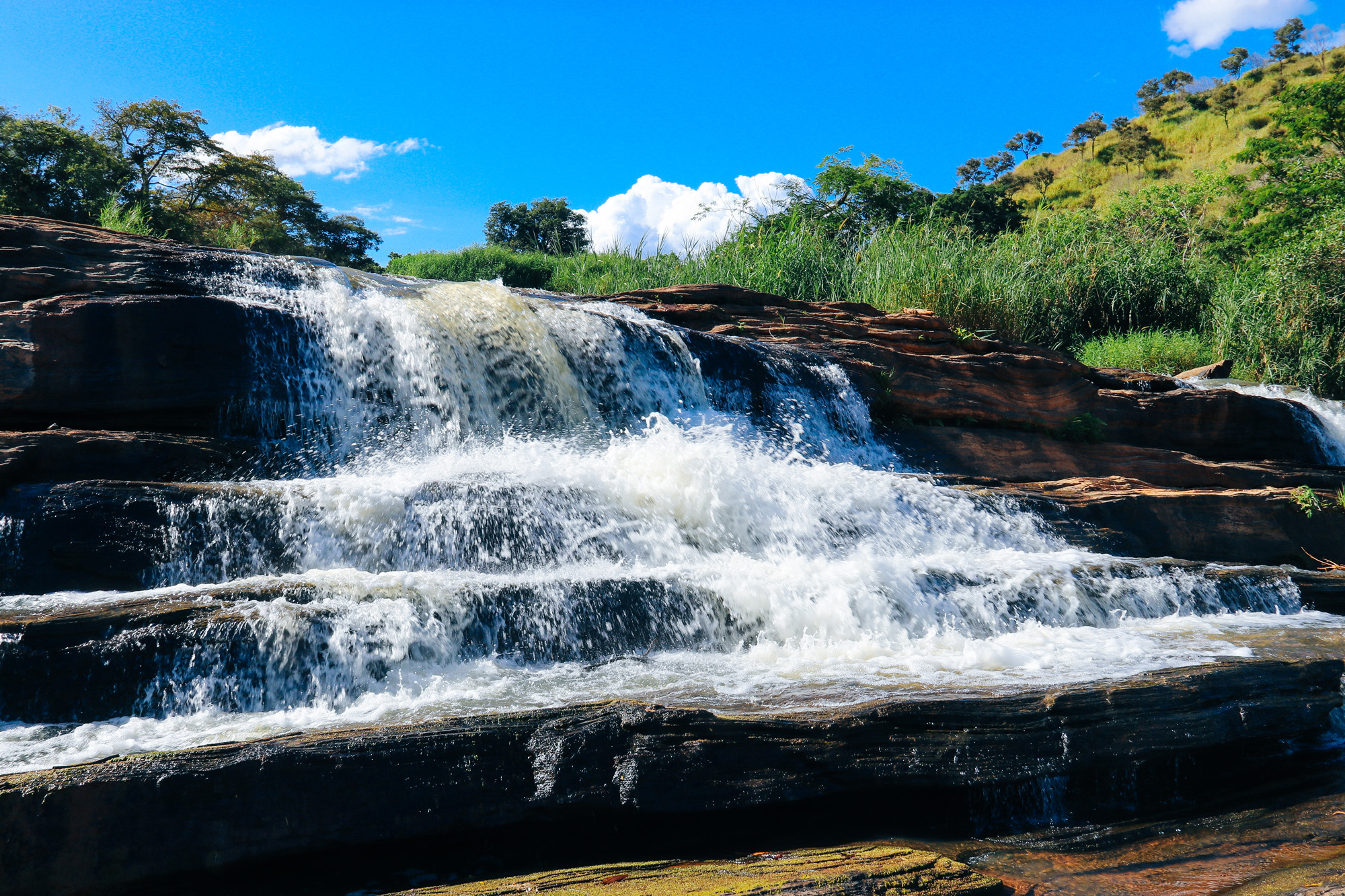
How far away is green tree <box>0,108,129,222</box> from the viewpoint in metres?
14.8

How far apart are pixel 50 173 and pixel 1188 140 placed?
5164 centimetres

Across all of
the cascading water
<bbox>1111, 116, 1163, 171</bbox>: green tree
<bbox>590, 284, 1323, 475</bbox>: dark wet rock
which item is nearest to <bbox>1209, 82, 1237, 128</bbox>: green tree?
<bbox>1111, 116, 1163, 171</bbox>: green tree

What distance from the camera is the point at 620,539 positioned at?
15.9 ft

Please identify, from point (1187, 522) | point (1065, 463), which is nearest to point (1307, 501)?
point (1187, 522)

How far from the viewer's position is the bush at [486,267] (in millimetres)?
20594

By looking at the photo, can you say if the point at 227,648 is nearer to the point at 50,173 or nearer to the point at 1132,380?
the point at 1132,380

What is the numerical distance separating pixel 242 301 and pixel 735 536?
166 inches

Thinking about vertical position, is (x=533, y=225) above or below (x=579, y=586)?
above

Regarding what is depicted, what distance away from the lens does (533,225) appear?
28859 mm


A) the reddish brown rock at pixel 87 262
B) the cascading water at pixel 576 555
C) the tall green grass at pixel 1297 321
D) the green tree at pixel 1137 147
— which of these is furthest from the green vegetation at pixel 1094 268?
the green tree at pixel 1137 147

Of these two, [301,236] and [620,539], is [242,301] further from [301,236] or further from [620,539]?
[301,236]

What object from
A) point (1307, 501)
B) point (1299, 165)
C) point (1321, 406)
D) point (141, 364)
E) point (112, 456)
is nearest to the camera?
point (112, 456)

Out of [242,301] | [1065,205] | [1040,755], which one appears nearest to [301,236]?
[242,301]

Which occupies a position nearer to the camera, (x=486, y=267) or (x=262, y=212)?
(x=486, y=267)
